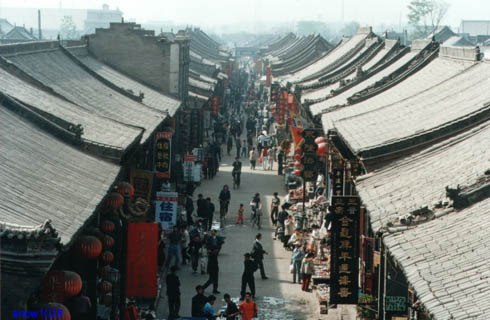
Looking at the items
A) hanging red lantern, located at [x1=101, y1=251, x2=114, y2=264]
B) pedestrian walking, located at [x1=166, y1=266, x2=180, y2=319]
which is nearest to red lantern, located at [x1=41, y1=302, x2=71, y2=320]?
hanging red lantern, located at [x1=101, y1=251, x2=114, y2=264]

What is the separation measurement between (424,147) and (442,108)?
3116mm

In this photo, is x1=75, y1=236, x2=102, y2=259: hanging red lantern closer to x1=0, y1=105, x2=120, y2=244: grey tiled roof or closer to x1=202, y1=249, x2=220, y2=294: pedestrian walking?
x1=0, y1=105, x2=120, y2=244: grey tiled roof

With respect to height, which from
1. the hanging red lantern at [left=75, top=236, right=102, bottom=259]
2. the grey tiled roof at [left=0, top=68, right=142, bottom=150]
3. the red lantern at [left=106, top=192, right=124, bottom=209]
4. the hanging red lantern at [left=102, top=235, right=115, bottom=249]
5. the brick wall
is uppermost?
the brick wall

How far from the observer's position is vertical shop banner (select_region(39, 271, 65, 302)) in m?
14.0

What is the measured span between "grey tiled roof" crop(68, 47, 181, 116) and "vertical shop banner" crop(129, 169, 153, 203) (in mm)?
11003

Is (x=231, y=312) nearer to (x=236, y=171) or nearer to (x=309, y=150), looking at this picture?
(x=309, y=150)

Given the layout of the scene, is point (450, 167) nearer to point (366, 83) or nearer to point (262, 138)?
point (366, 83)

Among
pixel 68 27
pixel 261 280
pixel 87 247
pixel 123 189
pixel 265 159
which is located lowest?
pixel 261 280

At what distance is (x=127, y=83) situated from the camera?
40656 millimetres

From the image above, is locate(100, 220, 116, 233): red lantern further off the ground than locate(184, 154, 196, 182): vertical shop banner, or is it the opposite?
locate(184, 154, 196, 182): vertical shop banner

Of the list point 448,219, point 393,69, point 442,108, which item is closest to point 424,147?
point 442,108

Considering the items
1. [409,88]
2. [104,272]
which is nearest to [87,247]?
[104,272]

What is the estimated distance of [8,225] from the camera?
39.7ft

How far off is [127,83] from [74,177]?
22514mm
